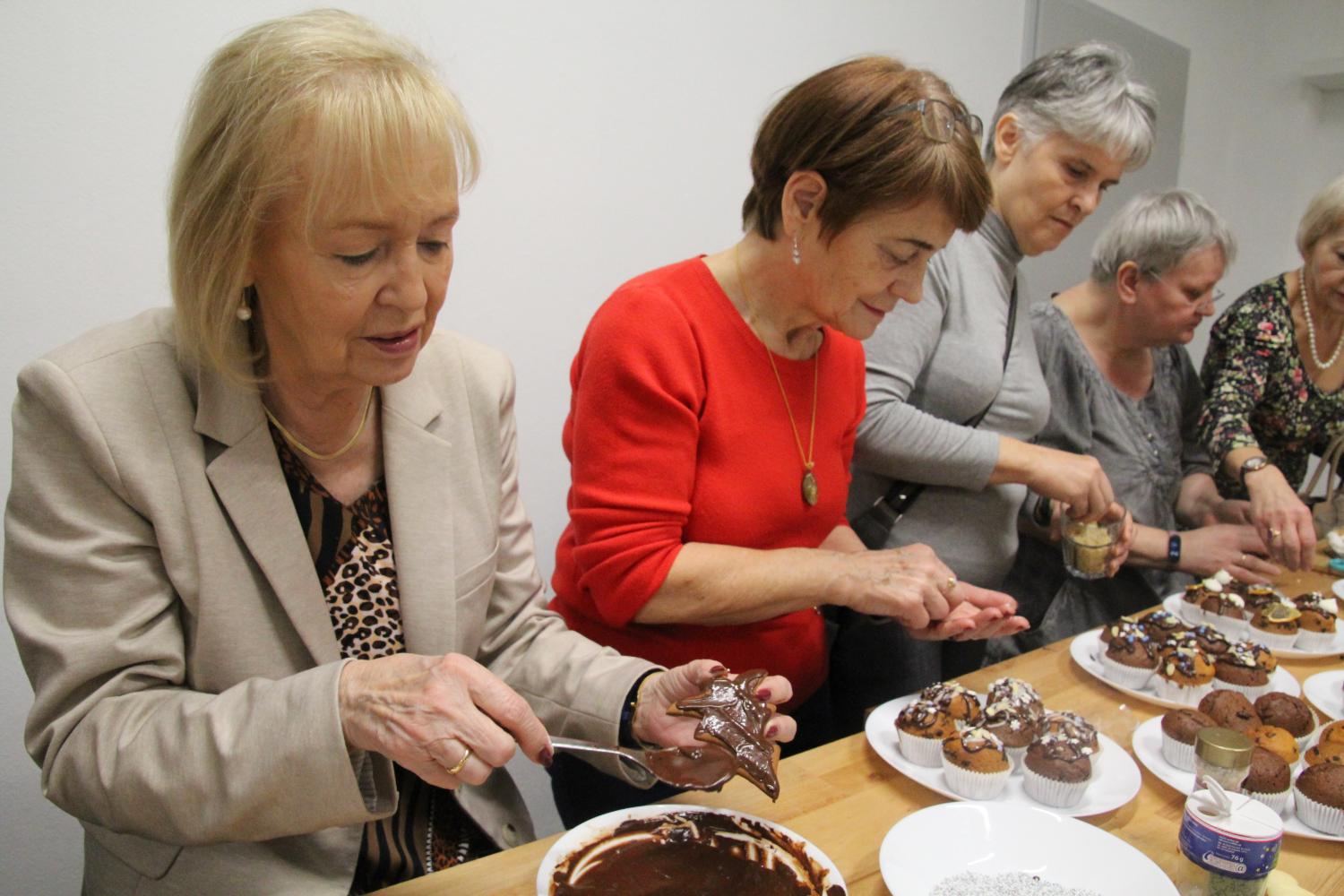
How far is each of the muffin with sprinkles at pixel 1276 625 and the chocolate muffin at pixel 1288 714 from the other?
1.27 feet

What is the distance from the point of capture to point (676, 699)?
1.33m

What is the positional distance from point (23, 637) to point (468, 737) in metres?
0.53

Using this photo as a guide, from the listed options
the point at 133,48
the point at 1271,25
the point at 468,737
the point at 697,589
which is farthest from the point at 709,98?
the point at 1271,25

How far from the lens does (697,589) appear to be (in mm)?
1530

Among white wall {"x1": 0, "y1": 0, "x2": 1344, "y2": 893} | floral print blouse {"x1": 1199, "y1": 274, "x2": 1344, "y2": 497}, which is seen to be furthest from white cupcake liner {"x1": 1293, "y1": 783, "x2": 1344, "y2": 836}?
white wall {"x1": 0, "y1": 0, "x2": 1344, "y2": 893}

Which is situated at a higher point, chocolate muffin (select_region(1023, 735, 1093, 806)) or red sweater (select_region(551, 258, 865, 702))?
red sweater (select_region(551, 258, 865, 702))

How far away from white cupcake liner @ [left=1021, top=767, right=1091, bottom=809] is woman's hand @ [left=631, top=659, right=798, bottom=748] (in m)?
0.37

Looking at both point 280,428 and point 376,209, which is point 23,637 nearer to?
point 280,428

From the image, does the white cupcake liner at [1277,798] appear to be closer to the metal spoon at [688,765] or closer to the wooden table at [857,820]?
the wooden table at [857,820]

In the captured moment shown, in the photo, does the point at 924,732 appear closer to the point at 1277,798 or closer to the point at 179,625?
the point at 1277,798

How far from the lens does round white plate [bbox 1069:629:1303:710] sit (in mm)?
1686

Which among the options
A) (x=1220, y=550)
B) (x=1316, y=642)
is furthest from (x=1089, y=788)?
(x=1220, y=550)

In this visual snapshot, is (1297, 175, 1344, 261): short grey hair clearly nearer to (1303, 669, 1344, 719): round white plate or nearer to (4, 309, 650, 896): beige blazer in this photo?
(1303, 669, 1344, 719): round white plate

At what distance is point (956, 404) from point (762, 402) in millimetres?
652
